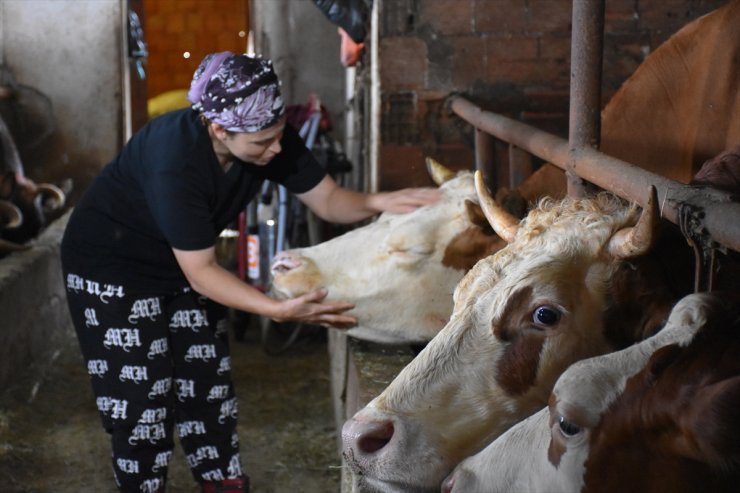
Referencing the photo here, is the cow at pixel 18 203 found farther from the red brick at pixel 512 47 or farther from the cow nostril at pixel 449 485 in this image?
the cow nostril at pixel 449 485

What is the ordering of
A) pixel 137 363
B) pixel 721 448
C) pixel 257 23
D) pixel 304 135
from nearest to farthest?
pixel 721 448, pixel 137 363, pixel 304 135, pixel 257 23

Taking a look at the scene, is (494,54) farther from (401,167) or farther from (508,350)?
(508,350)

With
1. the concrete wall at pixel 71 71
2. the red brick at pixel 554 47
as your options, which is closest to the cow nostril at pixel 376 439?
the red brick at pixel 554 47

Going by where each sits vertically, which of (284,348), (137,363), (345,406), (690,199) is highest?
(690,199)

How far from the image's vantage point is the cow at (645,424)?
4.79 feet

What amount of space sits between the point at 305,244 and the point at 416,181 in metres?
1.77

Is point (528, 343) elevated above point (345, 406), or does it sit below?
above

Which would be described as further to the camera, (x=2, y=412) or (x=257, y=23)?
(x=257, y=23)

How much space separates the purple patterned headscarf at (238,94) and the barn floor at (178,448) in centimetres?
144

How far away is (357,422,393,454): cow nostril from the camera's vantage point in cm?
206

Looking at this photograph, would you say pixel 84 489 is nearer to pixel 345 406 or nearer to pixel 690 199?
pixel 345 406

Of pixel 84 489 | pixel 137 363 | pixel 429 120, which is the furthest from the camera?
pixel 429 120

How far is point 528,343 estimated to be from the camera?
6.97 feet

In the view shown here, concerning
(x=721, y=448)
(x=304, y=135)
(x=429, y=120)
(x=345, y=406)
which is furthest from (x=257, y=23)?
(x=721, y=448)
